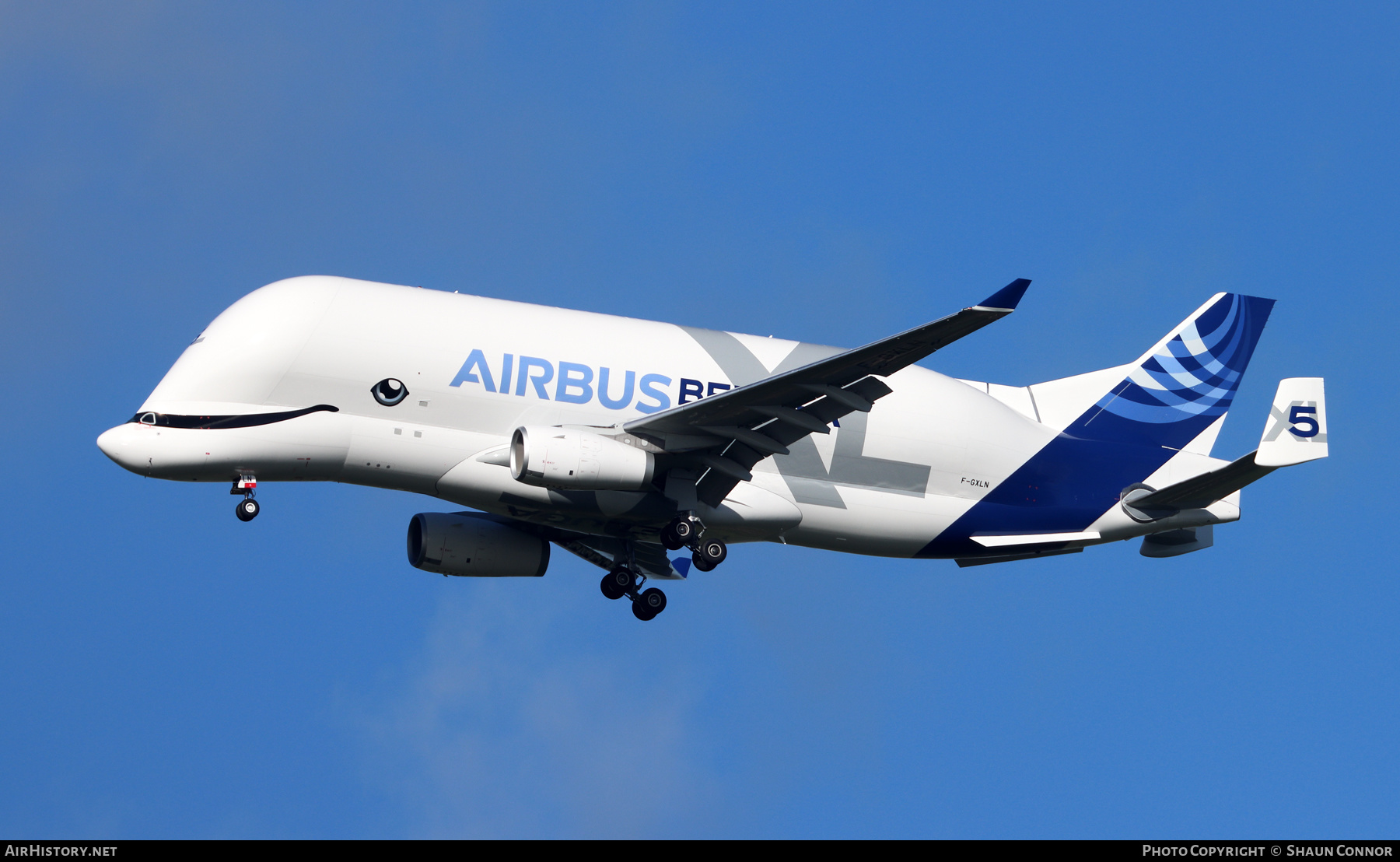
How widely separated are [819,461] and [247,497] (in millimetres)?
12437

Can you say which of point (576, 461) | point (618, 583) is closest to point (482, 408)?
point (576, 461)

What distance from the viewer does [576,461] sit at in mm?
31078

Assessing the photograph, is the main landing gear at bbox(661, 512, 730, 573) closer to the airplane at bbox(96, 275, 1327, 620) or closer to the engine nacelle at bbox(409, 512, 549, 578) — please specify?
the airplane at bbox(96, 275, 1327, 620)

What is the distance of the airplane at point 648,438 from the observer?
104ft

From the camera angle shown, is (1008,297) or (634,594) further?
(634,594)

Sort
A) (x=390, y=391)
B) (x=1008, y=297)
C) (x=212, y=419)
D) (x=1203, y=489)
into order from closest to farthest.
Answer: (x=1008, y=297) → (x=212, y=419) → (x=390, y=391) → (x=1203, y=489)

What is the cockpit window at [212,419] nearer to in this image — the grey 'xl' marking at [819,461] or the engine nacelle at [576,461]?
the engine nacelle at [576,461]

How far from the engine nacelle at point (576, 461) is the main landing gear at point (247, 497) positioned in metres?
5.63

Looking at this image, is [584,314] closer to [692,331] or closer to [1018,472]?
[692,331]

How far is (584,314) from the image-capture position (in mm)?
34438

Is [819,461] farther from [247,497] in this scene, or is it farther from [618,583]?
[247,497]

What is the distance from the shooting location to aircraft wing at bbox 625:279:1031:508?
28547mm

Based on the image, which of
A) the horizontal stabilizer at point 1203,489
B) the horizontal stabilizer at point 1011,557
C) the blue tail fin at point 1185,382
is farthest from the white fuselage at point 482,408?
the blue tail fin at point 1185,382

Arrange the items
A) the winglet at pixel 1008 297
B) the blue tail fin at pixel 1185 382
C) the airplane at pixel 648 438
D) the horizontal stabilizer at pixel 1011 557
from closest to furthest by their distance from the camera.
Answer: the winglet at pixel 1008 297, the airplane at pixel 648 438, the horizontal stabilizer at pixel 1011 557, the blue tail fin at pixel 1185 382
